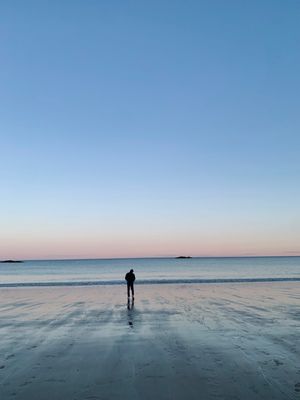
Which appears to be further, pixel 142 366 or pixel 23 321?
pixel 23 321

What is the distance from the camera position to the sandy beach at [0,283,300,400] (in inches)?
312

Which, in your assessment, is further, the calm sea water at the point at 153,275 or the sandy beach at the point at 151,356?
the calm sea water at the point at 153,275

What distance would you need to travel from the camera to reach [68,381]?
28.1 feet

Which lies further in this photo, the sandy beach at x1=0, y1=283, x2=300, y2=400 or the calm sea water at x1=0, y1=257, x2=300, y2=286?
the calm sea water at x1=0, y1=257, x2=300, y2=286

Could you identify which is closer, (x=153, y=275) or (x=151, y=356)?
(x=151, y=356)

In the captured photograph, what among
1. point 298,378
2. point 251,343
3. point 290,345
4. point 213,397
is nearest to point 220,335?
point 251,343

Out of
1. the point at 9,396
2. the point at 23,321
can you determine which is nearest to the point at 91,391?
the point at 9,396

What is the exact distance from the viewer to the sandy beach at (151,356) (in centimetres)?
791

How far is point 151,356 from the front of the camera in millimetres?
10898

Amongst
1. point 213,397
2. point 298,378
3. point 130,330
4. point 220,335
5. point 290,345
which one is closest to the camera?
point 213,397

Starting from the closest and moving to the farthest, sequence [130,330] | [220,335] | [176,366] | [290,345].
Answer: [176,366] < [290,345] < [220,335] < [130,330]

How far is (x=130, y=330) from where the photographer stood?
50.5 ft

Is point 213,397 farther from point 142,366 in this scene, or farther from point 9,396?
point 9,396

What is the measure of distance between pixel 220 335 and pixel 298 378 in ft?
17.8
